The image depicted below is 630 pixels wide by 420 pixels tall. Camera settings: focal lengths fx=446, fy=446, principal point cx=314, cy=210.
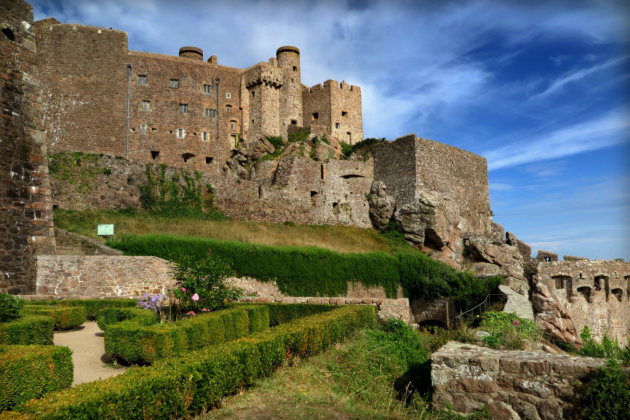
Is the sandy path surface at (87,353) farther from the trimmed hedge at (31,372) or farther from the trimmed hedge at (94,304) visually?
the trimmed hedge at (31,372)

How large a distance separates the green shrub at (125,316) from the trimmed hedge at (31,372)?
3186 millimetres

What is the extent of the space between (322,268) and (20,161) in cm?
1316

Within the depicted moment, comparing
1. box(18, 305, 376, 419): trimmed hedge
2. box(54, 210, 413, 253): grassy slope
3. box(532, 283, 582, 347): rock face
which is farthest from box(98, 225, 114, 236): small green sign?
box(532, 283, 582, 347): rock face

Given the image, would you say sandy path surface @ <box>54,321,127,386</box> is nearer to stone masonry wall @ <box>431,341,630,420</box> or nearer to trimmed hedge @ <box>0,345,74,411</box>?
trimmed hedge @ <box>0,345,74,411</box>

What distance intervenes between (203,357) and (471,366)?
3.69 m

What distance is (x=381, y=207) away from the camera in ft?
109

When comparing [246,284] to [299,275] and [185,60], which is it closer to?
[299,275]

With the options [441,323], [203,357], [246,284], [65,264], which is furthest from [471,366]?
[441,323]

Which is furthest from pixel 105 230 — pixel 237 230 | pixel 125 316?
pixel 125 316

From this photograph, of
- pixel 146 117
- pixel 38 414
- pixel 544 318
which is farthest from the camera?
pixel 146 117

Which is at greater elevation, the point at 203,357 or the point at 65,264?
the point at 65,264

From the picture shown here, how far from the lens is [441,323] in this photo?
22.4m

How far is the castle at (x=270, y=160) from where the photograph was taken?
84.2 ft

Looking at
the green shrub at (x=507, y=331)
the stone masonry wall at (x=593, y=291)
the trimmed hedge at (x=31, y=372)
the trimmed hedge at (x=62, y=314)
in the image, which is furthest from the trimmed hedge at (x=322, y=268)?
the trimmed hedge at (x=31, y=372)
